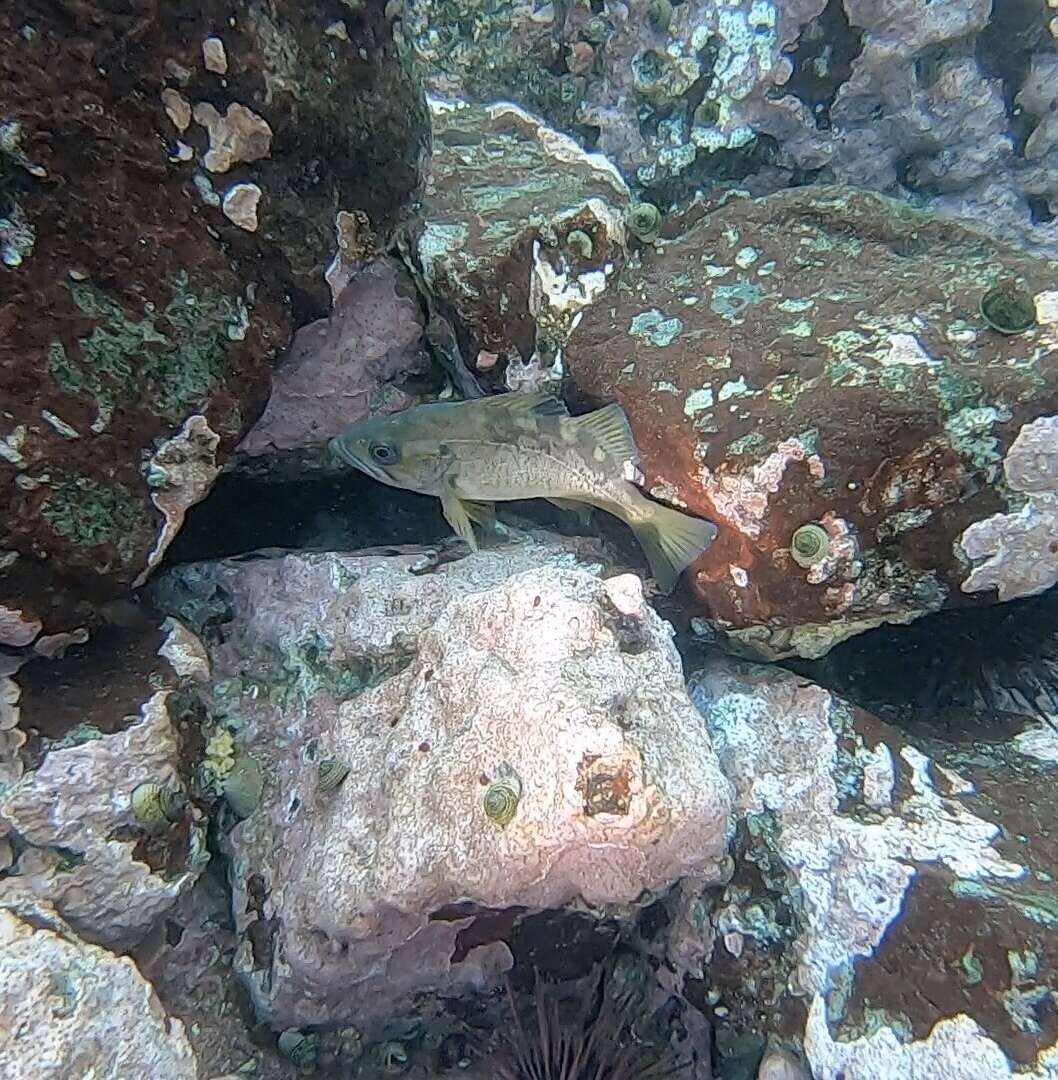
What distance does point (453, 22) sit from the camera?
504 cm

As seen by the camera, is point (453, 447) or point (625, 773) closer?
point (625, 773)

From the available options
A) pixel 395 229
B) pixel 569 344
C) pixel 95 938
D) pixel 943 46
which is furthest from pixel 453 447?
pixel 943 46

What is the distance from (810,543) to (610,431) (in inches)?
36.6

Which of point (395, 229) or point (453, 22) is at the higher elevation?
point (453, 22)

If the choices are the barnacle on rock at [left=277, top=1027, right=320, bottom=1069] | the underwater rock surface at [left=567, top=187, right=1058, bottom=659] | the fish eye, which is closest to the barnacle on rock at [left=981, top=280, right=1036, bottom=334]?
the underwater rock surface at [left=567, top=187, right=1058, bottom=659]

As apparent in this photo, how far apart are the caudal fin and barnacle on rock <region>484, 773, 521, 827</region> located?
115 centimetres

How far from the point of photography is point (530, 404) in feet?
11.9

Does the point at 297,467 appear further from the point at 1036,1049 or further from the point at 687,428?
the point at 1036,1049

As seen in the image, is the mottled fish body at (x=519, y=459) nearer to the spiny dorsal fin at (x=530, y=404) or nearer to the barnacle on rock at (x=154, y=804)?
the spiny dorsal fin at (x=530, y=404)

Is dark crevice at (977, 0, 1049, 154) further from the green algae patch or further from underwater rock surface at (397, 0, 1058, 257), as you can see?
the green algae patch

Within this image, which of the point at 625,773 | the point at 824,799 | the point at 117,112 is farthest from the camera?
the point at 824,799

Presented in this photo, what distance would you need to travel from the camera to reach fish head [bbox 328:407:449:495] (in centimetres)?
376

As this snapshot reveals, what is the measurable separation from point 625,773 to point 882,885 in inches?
41.8

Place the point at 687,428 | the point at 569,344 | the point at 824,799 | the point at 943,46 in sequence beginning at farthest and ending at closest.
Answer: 1. the point at 943,46
2. the point at 569,344
3. the point at 687,428
4. the point at 824,799
